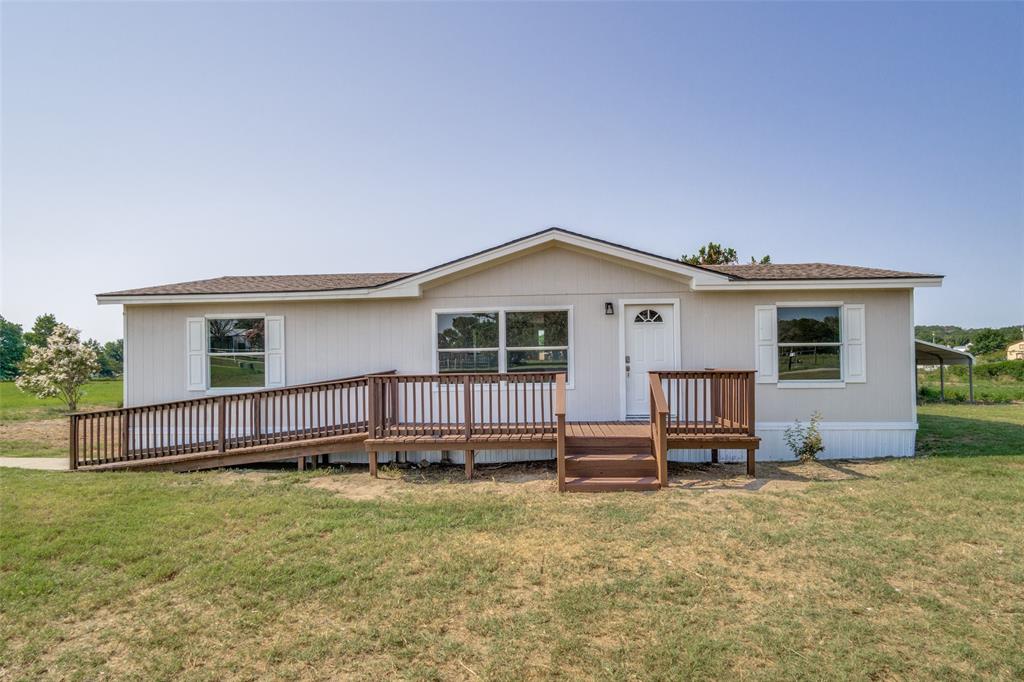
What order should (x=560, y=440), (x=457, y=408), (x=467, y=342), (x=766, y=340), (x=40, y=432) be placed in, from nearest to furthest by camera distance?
(x=560, y=440) < (x=457, y=408) < (x=766, y=340) < (x=467, y=342) < (x=40, y=432)

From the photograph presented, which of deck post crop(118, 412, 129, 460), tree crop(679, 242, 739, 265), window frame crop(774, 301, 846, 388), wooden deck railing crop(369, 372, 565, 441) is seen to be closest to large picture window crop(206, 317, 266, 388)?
deck post crop(118, 412, 129, 460)

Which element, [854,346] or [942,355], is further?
[942,355]

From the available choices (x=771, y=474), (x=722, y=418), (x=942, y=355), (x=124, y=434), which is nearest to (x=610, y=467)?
(x=722, y=418)

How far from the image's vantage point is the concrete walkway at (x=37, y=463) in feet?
25.0

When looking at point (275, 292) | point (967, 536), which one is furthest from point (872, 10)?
point (275, 292)

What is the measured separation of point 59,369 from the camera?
1448 cm

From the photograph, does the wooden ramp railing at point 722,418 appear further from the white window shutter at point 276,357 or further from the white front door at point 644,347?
the white window shutter at point 276,357

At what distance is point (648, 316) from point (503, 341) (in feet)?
8.74

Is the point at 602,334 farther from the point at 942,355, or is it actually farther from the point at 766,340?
the point at 942,355

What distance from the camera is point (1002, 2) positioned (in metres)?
9.20

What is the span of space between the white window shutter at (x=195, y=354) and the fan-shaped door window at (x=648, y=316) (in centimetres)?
819

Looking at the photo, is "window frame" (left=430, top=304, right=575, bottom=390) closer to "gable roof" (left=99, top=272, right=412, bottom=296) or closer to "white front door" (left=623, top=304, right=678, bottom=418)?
"white front door" (left=623, top=304, right=678, bottom=418)

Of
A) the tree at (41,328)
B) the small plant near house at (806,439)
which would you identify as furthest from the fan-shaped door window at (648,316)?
the tree at (41,328)

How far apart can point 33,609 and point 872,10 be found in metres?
16.2
